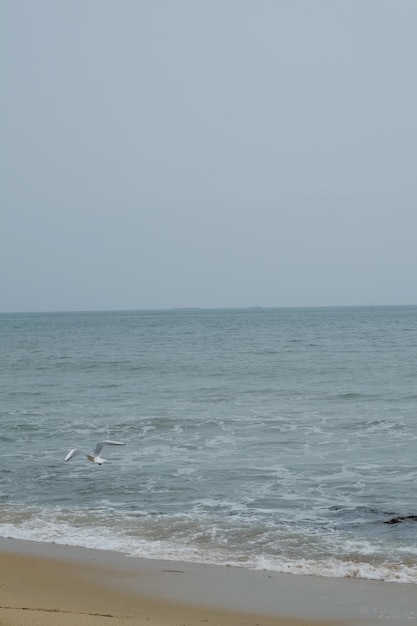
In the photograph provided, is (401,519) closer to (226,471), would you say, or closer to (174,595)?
(174,595)

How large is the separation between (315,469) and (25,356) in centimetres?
4239

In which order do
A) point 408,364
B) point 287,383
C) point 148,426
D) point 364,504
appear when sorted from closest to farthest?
point 364,504 < point 148,426 < point 287,383 < point 408,364

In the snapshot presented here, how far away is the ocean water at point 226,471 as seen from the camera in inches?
432

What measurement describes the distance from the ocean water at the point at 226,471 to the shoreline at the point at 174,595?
449 millimetres

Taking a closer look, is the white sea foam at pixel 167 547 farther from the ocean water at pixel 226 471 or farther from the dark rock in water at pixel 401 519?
the dark rock in water at pixel 401 519

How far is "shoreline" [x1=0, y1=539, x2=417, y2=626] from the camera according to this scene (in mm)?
8008

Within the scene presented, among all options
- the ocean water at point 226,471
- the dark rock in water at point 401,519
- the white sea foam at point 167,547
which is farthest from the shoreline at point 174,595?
the dark rock in water at point 401,519

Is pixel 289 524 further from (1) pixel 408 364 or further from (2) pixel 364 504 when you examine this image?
(1) pixel 408 364

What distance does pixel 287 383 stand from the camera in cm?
3331

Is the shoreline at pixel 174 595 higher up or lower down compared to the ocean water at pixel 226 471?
higher up

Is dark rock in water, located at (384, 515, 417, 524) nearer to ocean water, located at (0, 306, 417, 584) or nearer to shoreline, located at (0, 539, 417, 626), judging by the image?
ocean water, located at (0, 306, 417, 584)

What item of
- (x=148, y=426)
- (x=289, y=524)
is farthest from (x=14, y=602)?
(x=148, y=426)

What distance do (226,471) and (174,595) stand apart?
717cm

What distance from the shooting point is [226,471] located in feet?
52.4
